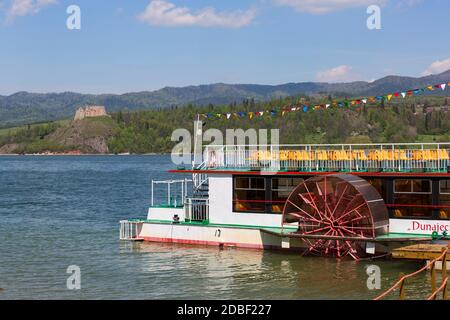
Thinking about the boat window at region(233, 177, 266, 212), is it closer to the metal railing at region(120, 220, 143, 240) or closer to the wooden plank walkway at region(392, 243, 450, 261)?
the metal railing at region(120, 220, 143, 240)

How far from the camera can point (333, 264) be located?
86.6 ft

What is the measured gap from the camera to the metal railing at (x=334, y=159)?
26219 mm

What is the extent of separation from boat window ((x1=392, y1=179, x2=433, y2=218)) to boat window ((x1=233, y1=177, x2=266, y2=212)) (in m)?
5.59

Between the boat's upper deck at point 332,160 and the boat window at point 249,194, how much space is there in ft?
1.73

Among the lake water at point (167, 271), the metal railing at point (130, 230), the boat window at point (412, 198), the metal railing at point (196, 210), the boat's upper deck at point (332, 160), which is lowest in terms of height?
the lake water at point (167, 271)

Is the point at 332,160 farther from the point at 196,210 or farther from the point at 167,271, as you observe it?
the point at 167,271

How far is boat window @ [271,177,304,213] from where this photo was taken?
→ 28.9 m

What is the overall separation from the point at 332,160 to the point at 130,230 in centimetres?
1034

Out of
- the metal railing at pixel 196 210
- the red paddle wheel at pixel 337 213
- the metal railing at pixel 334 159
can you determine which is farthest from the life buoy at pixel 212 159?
the red paddle wheel at pixel 337 213

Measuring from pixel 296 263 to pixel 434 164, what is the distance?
6461 mm

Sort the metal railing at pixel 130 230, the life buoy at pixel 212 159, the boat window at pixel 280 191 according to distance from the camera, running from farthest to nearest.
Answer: the metal railing at pixel 130 230 → the life buoy at pixel 212 159 → the boat window at pixel 280 191

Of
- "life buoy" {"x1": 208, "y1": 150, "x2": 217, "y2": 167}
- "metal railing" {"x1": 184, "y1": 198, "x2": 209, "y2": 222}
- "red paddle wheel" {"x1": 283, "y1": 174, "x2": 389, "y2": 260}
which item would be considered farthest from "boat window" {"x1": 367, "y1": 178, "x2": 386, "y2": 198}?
"metal railing" {"x1": 184, "y1": 198, "x2": 209, "y2": 222}

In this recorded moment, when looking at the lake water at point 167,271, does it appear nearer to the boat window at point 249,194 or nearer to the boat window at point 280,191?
the boat window at point 249,194

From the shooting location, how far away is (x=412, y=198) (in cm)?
2642
